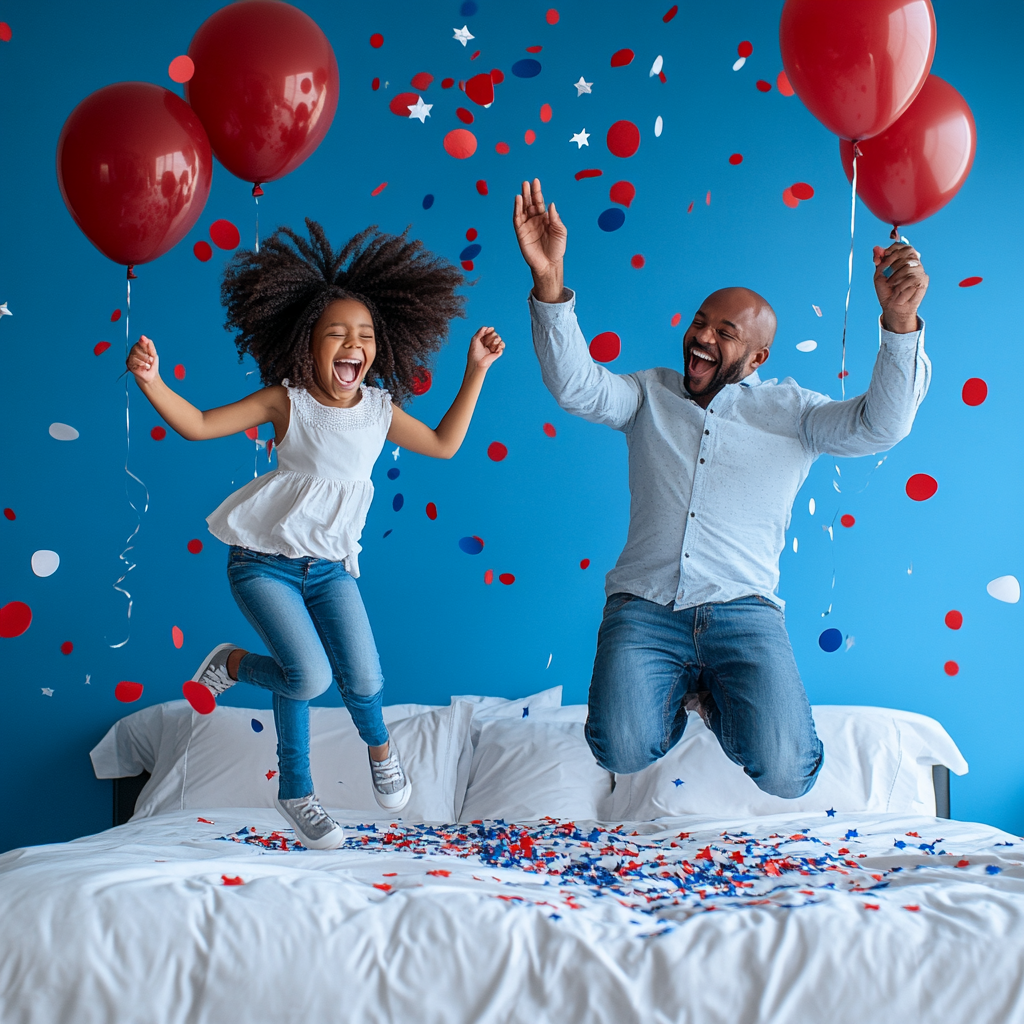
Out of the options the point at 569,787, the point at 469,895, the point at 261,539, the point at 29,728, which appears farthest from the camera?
the point at 29,728

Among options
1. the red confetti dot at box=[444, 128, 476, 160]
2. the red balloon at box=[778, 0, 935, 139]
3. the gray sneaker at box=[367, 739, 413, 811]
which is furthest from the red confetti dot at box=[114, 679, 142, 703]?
the red balloon at box=[778, 0, 935, 139]

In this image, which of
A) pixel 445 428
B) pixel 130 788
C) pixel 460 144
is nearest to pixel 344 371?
pixel 445 428

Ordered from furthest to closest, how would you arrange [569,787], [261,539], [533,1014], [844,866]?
[569,787] < [261,539] < [844,866] < [533,1014]

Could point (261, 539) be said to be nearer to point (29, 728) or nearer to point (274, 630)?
point (274, 630)

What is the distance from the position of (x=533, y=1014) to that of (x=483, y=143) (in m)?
2.79

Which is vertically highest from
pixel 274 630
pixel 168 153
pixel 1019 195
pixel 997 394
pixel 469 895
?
→ pixel 1019 195

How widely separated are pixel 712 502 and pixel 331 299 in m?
1.01

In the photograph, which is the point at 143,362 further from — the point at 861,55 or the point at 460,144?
the point at 861,55

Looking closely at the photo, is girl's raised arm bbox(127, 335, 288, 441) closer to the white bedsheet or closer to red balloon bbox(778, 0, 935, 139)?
the white bedsheet

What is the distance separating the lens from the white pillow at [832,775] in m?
2.76

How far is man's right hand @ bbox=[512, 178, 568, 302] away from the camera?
2.21 meters

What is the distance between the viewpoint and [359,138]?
3.34 metres

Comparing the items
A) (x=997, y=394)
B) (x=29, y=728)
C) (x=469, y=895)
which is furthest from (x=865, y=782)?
(x=29, y=728)

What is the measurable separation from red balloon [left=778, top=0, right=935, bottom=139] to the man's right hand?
60 centimetres
